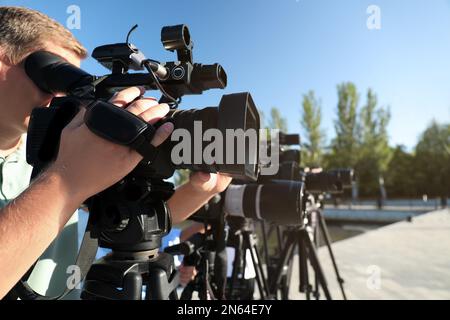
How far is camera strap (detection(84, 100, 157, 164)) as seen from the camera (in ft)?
1.68

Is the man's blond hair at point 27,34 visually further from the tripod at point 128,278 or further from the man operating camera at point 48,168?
the tripod at point 128,278

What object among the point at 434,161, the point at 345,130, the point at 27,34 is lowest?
the point at 27,34

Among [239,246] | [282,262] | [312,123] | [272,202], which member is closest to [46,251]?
[272,202]

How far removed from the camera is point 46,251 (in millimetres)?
1034

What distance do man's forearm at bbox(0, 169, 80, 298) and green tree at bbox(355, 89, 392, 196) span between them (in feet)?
68.7

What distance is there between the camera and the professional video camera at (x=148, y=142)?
2.01ft

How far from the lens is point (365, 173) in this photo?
20.8 metres

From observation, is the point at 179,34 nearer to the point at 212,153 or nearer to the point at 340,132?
the point at 212,153

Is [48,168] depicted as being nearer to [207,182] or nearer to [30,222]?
[30,222]

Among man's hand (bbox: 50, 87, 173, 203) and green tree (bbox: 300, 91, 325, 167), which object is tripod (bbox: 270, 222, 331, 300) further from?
green tree (bbox: 300, 91, 325, 167)

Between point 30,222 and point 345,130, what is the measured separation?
22.3 meters

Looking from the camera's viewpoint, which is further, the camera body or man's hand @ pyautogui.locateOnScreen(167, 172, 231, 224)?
man's hand @ pyautogui.locateOnScreen(167, 172, 231, 224)

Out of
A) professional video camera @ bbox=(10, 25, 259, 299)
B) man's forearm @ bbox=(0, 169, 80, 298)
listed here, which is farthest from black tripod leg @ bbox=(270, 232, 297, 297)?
man's forearm @ bbox=(0, 169, 80, 298)

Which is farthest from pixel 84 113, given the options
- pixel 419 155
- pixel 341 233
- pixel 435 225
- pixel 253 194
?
pixel 419 155
